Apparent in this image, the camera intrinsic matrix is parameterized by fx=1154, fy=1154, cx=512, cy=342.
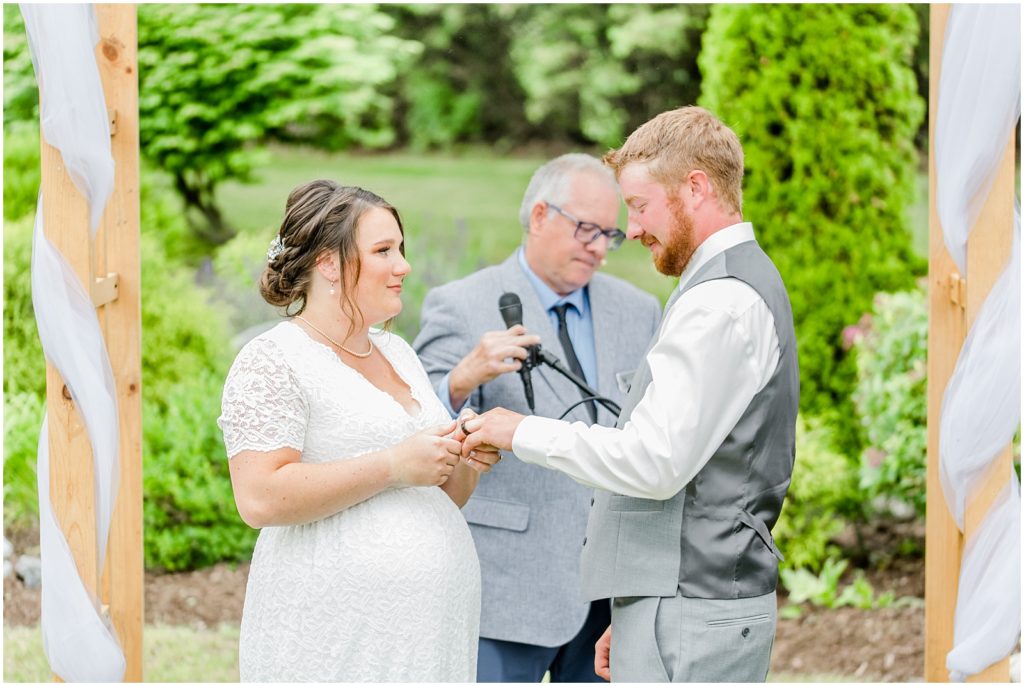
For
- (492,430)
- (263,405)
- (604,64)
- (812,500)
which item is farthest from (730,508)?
(604,64)

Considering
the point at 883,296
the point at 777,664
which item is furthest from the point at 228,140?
the point at 777,664

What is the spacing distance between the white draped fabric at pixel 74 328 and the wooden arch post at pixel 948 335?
2.33m

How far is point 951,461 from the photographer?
3.11 metres

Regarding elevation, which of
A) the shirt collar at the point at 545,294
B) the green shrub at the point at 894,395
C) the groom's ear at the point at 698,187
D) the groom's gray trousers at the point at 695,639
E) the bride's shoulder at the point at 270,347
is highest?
the groom's ear at the point at 698,187

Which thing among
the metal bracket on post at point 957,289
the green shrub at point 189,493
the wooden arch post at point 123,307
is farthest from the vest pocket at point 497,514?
the green shrub at point 189,493

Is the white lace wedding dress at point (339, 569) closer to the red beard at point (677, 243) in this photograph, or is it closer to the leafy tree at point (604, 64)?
Answer: the red beard at point (677, 243)

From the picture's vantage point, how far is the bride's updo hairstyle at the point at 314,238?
2738 millimetres

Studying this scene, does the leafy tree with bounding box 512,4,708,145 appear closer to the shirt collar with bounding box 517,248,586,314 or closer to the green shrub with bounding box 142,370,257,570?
the green shrub with bounding box 142,370,257,570

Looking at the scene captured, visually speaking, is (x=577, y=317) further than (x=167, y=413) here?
No

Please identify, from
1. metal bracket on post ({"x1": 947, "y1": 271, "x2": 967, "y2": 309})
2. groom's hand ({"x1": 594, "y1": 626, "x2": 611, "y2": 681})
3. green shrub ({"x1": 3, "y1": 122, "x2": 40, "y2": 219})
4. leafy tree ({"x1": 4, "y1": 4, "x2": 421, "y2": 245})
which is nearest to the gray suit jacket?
groom's hand ({"x1": 594, "y1": 626, "x2": 611, "y2": 681})

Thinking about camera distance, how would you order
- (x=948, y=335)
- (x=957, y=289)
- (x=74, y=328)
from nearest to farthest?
(x=74, y=328) < (x=957, y=289) < (x=948, y=335)

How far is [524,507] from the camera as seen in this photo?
11.1 ft

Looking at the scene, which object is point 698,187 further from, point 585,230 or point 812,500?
point 812,500

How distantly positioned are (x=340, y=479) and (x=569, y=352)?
1.14 metres
